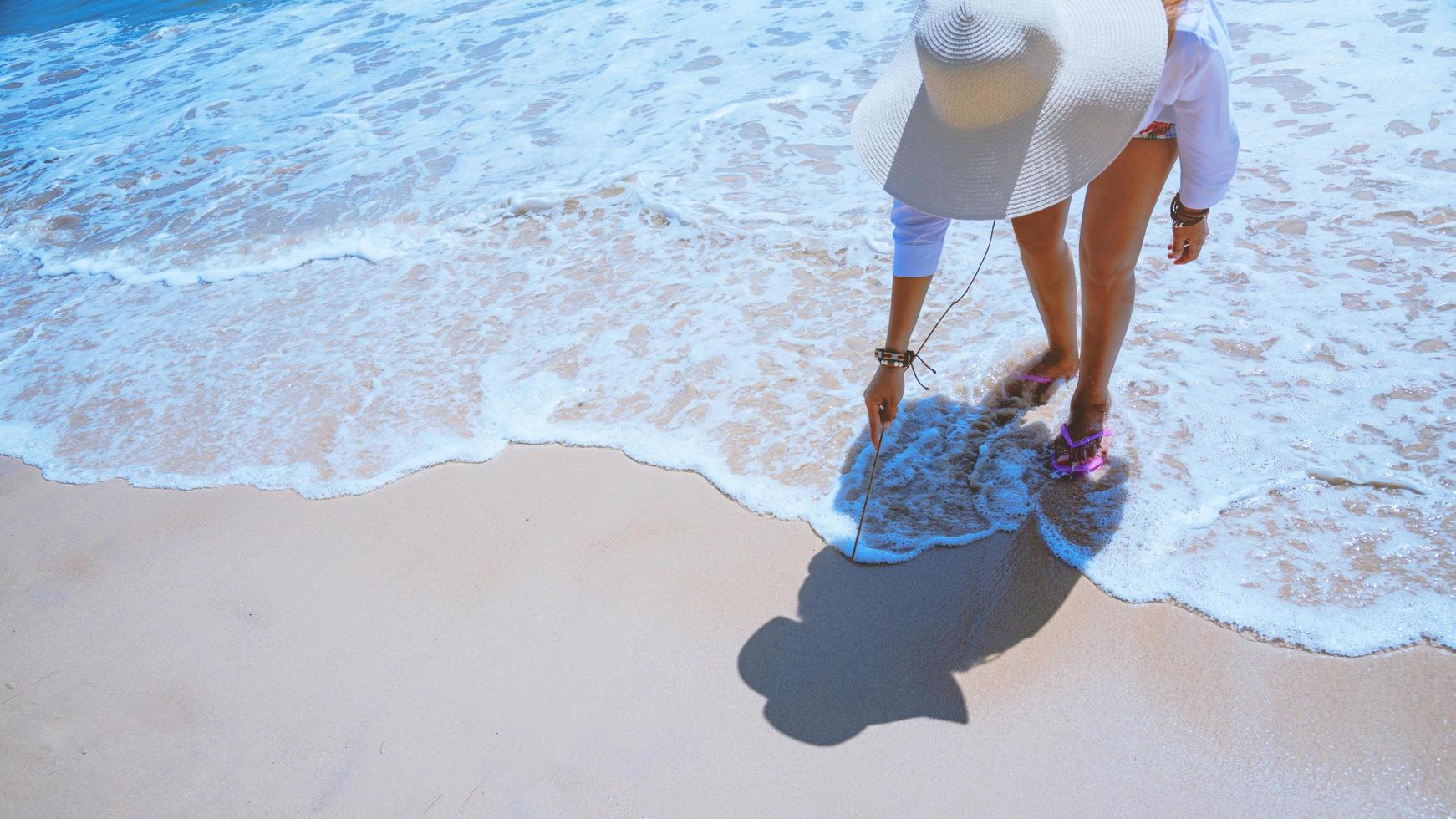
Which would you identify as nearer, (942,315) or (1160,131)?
(1160,131)

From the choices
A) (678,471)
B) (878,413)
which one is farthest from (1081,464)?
(678,471)

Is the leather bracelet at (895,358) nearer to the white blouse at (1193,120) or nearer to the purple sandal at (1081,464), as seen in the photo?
the white blouse at (1193,120)

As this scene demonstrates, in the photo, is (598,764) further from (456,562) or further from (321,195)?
(321,195)

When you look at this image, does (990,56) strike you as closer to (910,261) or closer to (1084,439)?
(910,261)

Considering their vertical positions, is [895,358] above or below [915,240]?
below

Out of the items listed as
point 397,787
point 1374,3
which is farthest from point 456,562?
point 1374,3

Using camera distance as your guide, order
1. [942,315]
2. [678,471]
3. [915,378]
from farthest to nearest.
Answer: [942,315]
[915,378]
[678,471]

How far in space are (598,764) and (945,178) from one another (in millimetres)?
1492

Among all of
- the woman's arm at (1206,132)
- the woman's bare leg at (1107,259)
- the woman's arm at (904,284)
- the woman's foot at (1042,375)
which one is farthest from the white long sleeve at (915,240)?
the woman's foot at (1042,375)

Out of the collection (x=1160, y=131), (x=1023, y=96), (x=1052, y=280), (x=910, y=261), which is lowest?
(x=1052, y=280)

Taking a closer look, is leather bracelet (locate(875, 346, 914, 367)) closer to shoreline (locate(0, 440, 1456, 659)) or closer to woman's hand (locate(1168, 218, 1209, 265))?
shoreline (locate(0, 440, 1456, 659))

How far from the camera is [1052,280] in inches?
102

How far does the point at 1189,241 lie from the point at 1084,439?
2.01ft

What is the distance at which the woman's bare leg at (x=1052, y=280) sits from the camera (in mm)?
2443
